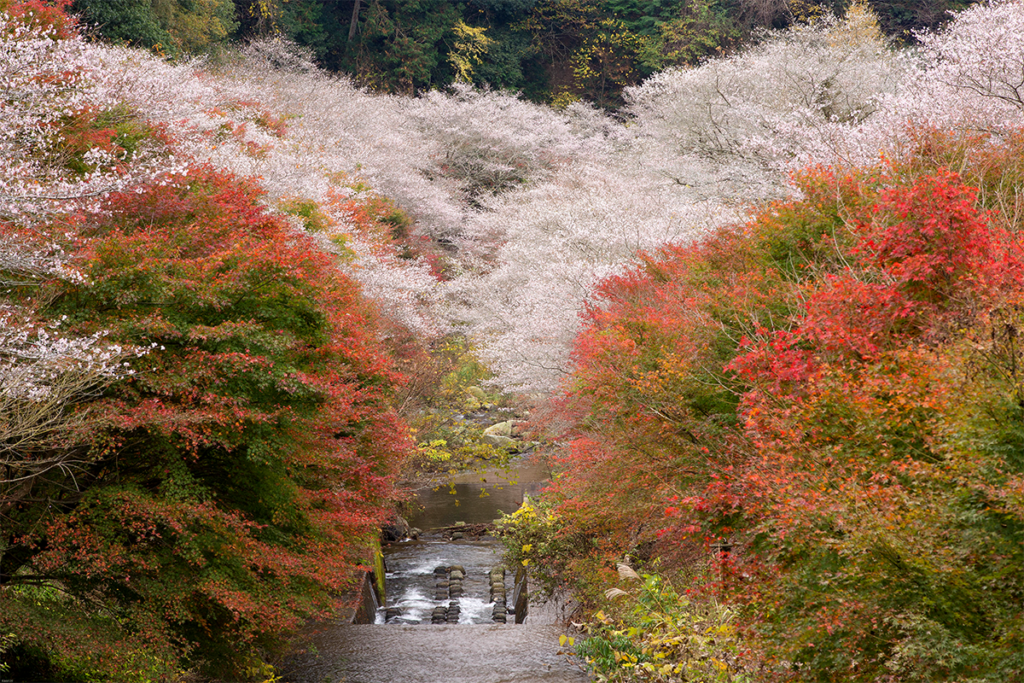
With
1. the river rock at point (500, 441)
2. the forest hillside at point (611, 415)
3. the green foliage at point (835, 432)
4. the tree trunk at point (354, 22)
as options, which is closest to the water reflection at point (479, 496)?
the river rock at point (500, 441)

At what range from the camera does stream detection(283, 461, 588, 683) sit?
32.8 ft

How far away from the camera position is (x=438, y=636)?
1179 centimetres

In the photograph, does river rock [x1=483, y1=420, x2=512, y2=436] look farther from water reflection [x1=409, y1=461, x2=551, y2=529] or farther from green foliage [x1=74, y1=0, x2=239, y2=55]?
green foliage [x1=74, y1=0, x2=239, y2=55]

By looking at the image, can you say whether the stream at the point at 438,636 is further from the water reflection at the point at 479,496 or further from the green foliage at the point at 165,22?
the green foliage at the point at 165,22

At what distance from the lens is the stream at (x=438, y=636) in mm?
10000

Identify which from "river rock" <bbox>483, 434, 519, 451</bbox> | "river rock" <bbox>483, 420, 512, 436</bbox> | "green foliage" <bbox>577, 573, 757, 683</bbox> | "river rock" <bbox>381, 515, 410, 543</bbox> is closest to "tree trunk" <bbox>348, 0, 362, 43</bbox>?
"river rock" <bbox>483, 420, 512, 436</bbox>

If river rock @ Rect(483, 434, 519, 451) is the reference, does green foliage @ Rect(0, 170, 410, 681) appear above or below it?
above

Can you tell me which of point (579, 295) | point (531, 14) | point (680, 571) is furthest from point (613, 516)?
point (531, 14)

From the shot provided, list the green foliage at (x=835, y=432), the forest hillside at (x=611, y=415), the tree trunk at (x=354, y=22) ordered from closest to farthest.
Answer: the green foliage at (x=835, y=432) → the forest hillside at (x=611, y=415) → the tree trunk at (x=354, y=22)

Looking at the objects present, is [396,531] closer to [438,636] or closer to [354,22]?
[438,636]

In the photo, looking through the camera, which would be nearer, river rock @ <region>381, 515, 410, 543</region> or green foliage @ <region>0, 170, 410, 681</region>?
green foliage @ <region>0, 170, 410, 681</region>

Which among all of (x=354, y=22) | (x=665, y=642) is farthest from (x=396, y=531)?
(x=354, y=22)

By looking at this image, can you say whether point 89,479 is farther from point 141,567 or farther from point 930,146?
point 930,146

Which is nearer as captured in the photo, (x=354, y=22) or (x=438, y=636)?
(x=438, y=636)
